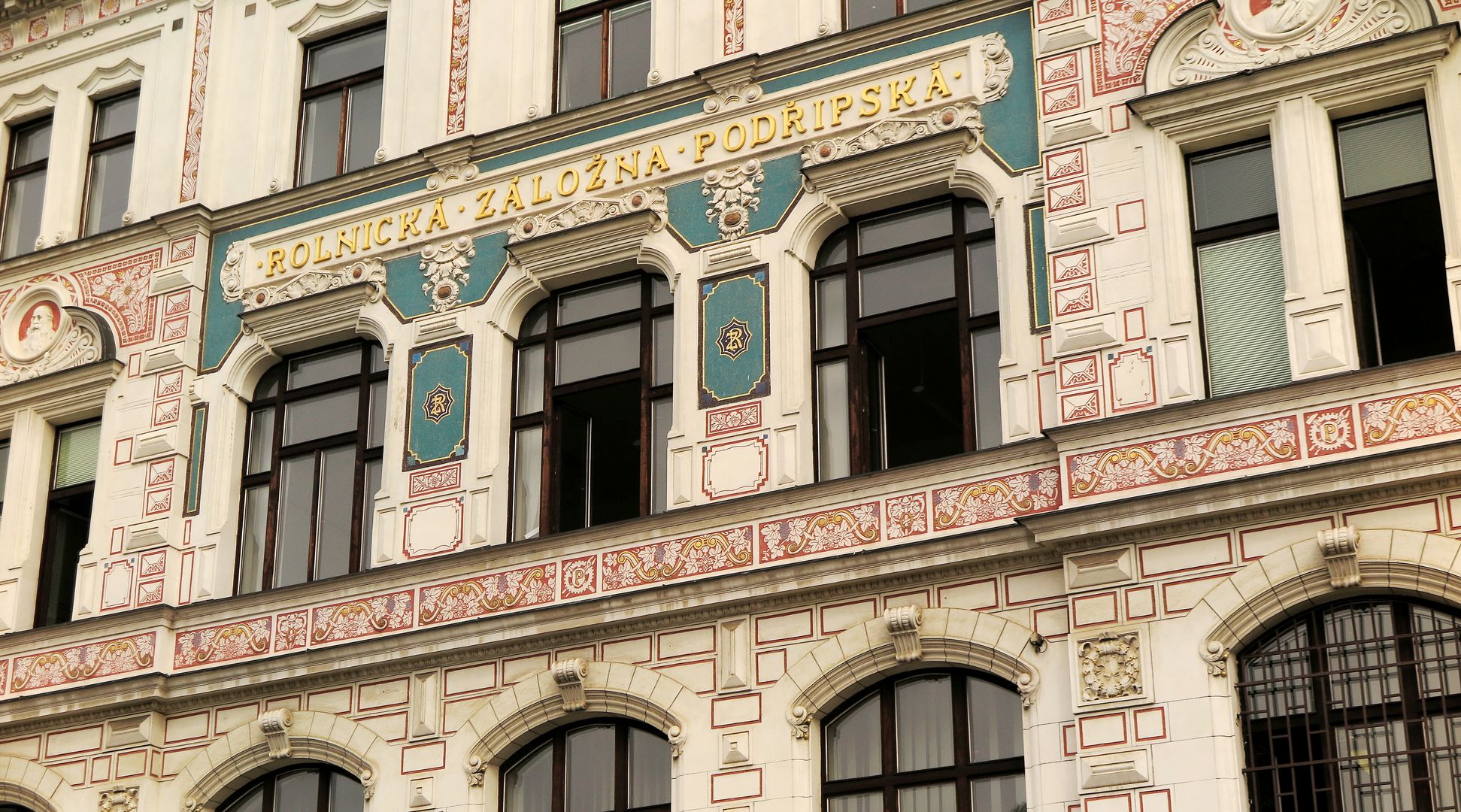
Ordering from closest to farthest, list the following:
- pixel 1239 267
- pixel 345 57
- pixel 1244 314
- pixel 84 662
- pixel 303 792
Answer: pixel 1244 314, pixel 1239 267, pixel 303 792, pixel 84 662, pixel 345 57

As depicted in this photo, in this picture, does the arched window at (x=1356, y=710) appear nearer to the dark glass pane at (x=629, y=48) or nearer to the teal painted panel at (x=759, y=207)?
the teal painted panel at (x=759, y=207)

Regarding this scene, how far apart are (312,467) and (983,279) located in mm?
7304

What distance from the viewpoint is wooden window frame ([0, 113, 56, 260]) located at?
2470 cm

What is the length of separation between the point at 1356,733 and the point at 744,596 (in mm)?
5172

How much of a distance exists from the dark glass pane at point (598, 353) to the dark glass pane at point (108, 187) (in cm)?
662

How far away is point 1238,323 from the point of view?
16938mm

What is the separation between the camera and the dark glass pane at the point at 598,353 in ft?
65.8

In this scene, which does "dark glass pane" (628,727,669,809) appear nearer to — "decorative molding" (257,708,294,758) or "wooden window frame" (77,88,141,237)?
"decorative molding" (257,708,294,758)

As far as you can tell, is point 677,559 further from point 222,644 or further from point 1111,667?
point 222,644

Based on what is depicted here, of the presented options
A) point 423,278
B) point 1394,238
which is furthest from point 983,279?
point 423,278

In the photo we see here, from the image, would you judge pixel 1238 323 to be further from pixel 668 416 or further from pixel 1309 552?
pixel 668 416

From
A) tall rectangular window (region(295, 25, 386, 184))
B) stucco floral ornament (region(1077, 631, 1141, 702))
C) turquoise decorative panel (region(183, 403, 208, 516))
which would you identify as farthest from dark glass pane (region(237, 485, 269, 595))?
stucco floral ornament (region(1077, 631, 1141, 702))

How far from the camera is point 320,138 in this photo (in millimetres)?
22875

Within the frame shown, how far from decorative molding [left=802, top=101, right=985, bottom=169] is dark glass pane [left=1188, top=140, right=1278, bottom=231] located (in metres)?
2.11
